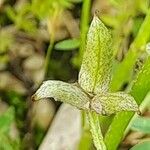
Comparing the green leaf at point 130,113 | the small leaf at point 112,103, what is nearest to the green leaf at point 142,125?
the green leaf at point 130,113

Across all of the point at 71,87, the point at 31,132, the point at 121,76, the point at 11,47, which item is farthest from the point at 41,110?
the point at 71,87

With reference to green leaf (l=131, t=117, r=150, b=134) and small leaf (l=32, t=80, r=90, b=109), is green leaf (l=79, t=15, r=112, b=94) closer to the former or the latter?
small leaf (l=32, t=80, r=90, b=109)

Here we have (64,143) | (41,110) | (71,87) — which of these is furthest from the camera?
(41,110)

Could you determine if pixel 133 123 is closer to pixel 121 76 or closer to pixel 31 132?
pixel 121 76

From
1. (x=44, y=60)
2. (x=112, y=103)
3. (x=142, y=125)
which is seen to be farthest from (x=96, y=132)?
(x=44, y=60)

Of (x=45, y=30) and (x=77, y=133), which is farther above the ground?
(x=45, y=30)

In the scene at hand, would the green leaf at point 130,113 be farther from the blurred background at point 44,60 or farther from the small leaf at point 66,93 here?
the blurred background at point 44,60

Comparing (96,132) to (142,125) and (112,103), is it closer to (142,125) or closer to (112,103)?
(112,103)

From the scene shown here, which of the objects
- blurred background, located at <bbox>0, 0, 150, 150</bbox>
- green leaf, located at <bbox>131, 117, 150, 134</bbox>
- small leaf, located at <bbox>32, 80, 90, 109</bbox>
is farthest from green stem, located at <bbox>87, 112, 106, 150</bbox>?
blurred background, located at <bbox>0, 0, 150, 150</bbox>
